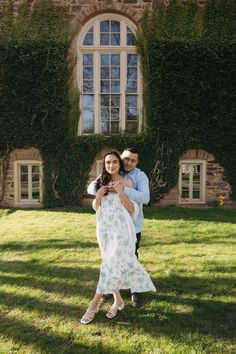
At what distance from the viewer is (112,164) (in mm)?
3412

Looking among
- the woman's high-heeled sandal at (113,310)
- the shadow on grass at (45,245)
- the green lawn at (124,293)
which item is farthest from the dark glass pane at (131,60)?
the woman's high-heeled sandal at (113,310)

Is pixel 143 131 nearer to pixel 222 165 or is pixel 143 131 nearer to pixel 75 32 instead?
pixel 222 165

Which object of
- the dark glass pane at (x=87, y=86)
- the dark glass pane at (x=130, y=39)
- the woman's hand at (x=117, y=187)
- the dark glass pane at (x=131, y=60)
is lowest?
the woman's hand at (x=117, y=187)

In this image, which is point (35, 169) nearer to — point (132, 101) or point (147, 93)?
point (132, 101)

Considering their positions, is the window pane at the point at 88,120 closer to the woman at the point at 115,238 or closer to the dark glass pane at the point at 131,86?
the dark glass pane at the point at 131,86

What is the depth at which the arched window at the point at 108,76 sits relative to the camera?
9.95 m

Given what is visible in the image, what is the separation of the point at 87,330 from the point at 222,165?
7537 millimetres

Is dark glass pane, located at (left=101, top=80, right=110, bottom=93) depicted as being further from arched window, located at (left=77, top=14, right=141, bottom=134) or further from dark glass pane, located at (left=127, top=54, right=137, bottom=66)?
dark glass pane, located at (left=127, top=54, right=137, bottom=66)

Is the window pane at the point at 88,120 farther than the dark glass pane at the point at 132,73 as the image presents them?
Yes

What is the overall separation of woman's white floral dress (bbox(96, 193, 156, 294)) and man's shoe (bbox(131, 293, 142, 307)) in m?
0.24

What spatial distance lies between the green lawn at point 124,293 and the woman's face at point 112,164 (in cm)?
135

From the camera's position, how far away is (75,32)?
975 centimetres

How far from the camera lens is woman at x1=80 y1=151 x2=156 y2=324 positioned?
336 centimetres

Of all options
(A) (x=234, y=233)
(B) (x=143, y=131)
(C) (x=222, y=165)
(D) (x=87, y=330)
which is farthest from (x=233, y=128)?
(D) (x=87, y=330)
